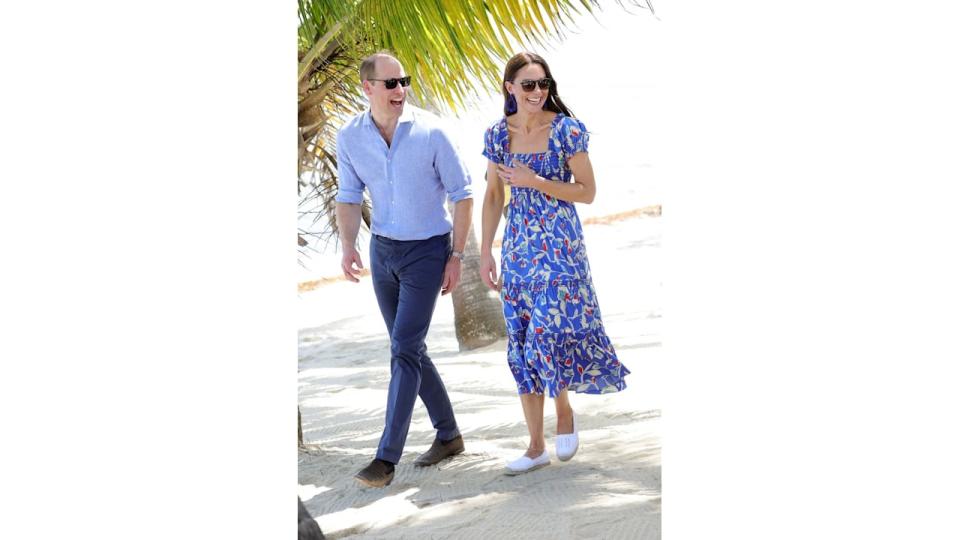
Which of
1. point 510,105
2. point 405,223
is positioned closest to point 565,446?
point 405,223

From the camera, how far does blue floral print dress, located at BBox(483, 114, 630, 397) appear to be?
3.90 metres

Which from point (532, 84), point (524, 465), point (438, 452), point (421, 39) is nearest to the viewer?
point (532, 84)

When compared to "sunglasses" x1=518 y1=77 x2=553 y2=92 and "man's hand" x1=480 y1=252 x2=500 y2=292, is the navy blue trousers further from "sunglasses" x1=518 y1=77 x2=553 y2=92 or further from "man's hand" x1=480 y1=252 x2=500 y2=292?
"sunglasses" x1=518 y1=77 x2=553 y2=92

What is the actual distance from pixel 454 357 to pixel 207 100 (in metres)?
5.14

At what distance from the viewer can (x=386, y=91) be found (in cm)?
384

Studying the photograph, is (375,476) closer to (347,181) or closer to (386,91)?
(347,181)

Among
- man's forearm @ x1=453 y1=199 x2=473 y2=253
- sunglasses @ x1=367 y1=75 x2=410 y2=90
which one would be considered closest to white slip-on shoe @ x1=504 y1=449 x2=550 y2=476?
man's forearm @ x1=453 y1=199 x2=473 y2=253

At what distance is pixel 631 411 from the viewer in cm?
513

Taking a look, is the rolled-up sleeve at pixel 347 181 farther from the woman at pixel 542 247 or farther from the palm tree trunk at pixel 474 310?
the palm tree trunk at pixel 474 310

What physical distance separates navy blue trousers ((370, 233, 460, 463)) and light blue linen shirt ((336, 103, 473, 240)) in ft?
0.18

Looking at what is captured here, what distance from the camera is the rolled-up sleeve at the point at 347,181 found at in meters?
4.05

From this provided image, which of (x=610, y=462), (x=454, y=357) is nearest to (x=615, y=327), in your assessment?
(x=454, y=357)

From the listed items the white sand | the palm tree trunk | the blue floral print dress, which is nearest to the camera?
the white sand

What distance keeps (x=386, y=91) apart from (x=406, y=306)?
80 cm
